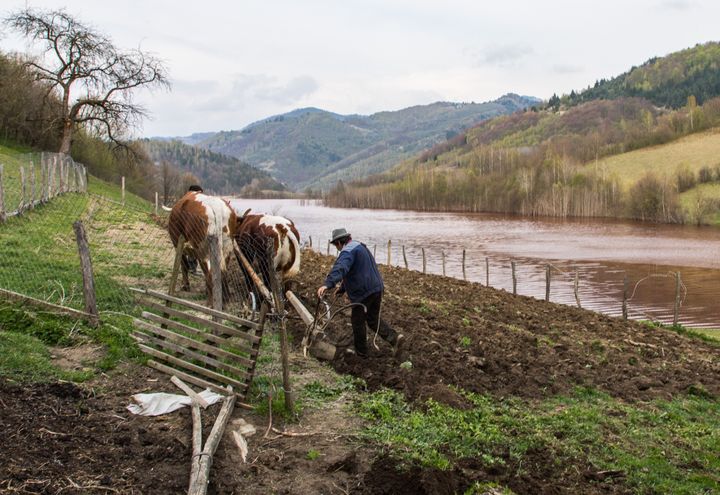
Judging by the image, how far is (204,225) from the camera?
38.1 ft

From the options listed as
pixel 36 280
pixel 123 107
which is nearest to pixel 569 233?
pixel 123 107

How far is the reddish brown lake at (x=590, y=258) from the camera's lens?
2481 centimetres

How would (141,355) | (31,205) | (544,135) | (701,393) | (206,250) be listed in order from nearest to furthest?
(141,355), (701,393), (206,250), (31,205), (544,135)

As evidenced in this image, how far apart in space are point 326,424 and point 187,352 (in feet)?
6.91

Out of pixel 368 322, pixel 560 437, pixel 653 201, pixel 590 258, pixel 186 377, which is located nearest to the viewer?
pixel 560 437

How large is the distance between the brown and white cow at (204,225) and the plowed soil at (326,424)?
2161mm

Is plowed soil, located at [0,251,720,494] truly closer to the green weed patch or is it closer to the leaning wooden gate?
the green weed patch

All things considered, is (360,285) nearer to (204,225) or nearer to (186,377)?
(186,377)

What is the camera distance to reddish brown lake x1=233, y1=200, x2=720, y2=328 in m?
24.8

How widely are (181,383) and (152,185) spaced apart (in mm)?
57288

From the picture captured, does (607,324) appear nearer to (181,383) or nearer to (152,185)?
(181,383)

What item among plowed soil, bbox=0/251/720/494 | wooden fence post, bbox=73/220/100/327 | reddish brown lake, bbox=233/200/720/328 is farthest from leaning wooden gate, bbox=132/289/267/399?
reddish brown lake, bbox=233/200/720/328

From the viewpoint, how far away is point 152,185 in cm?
6097

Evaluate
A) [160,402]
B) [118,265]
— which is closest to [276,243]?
[118,265]
